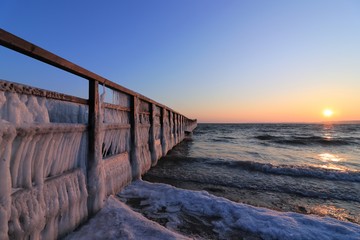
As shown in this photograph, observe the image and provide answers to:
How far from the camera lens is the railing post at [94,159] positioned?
3.44 m

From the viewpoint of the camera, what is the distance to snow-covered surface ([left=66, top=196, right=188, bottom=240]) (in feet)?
9.32

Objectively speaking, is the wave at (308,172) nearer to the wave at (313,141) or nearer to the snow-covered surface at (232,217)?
the snow-covered surface at (232,217)

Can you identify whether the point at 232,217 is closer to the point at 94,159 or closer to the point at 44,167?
the point at 94,159

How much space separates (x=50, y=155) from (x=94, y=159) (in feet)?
3.00

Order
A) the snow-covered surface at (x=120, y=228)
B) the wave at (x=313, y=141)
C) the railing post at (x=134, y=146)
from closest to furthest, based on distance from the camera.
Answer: the snow-covered surface at (x=120, y=228), the railing post at (x=134, y=146), the wave at (x=313, y=141)

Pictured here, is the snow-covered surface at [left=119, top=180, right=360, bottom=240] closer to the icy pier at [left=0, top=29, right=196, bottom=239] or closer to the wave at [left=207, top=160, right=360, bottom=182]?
the icy pier at [left=0, top=29, right=196, bottom=239]

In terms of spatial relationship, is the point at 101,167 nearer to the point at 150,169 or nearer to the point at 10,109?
the point at 10,109

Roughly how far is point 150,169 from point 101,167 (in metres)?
4.23

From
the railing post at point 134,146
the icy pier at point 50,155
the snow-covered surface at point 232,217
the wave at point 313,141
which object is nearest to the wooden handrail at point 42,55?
the icy pier at point 50,155

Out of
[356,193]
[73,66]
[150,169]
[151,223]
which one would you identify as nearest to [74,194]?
[151,223]

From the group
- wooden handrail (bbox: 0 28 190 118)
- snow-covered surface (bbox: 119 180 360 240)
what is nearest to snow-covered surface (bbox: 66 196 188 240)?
snow-covered surface (bbox: 119 180 360 240)

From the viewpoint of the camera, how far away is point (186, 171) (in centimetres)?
802

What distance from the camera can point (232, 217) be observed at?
3816 mm

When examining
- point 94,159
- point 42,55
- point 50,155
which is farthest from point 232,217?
point 42,55
